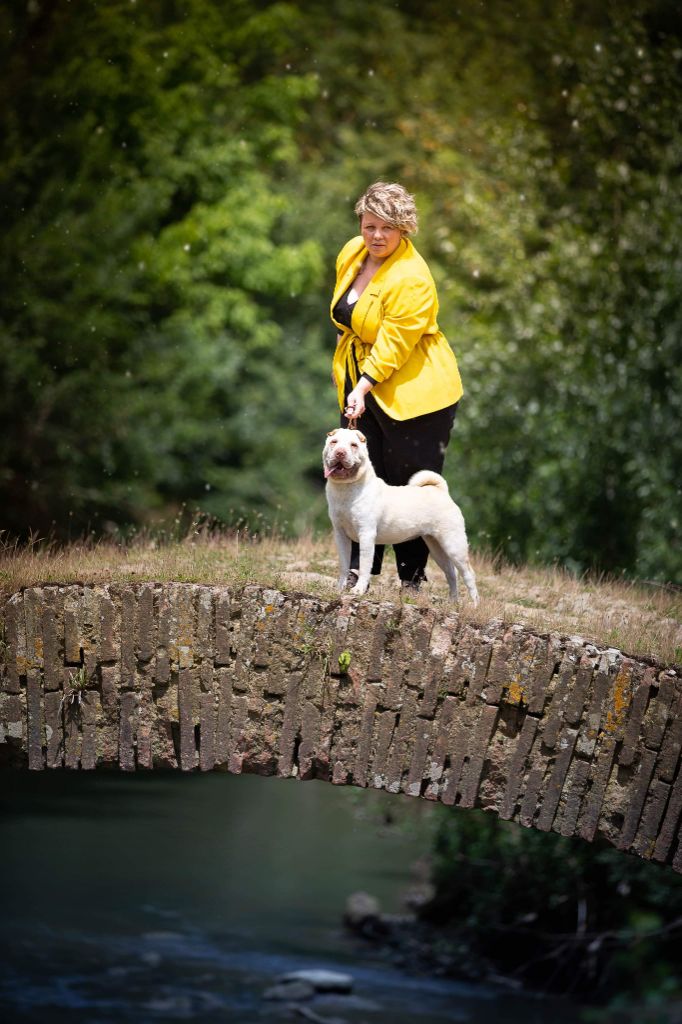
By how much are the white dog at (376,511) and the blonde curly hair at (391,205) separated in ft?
3.51

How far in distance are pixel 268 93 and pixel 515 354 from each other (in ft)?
20.4

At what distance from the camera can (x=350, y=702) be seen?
6.37 m

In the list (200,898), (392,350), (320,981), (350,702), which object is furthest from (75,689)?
(200,898)

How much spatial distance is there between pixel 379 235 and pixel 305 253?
1217 cm

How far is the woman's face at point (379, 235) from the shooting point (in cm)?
644

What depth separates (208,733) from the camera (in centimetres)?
648

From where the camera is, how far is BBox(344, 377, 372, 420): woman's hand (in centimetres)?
634

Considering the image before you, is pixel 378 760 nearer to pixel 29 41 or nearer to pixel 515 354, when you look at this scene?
pixel 515 354

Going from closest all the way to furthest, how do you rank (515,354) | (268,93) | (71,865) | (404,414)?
(404,414) → (71,865) → (515,354) → (268,93)

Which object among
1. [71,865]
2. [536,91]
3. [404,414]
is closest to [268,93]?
[536,91]

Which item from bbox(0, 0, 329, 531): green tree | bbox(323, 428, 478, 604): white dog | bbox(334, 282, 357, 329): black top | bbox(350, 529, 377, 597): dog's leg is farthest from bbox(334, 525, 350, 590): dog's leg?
bbox(0, 0, 329, 531): green tree

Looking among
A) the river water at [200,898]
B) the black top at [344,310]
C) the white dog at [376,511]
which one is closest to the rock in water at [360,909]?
the river water at [200,898]

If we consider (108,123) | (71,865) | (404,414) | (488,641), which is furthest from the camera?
(108,123)

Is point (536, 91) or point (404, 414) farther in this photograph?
point (536, 91)
